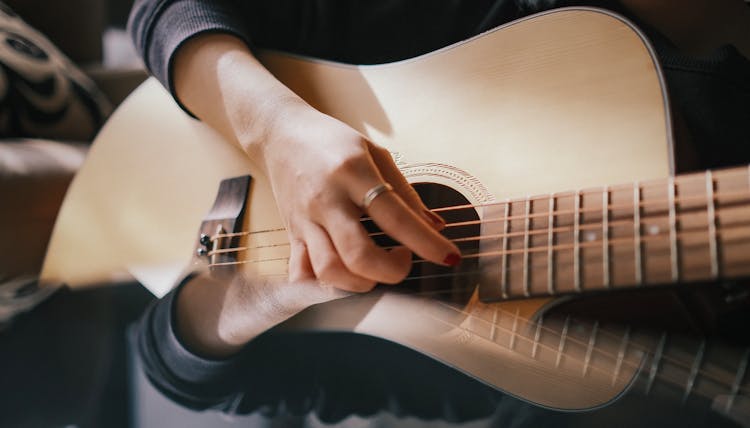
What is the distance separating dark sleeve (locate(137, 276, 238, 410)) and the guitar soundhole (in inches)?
6.0

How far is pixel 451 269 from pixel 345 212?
0.09m

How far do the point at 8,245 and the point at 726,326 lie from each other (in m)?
0.83

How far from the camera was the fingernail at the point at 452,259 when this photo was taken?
43 centimetres

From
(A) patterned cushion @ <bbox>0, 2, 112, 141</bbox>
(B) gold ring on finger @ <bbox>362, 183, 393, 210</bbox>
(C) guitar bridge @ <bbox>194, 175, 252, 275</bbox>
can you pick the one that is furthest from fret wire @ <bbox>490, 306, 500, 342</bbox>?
(A) patterned cushion @ <bbox>0, 2, 112, 141</bbox>

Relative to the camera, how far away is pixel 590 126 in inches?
17.9

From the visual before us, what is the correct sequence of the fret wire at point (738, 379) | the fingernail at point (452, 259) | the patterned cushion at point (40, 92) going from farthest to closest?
the patterned cushion at point (40, 92)
the fingernail at point (452, 259)
the fret wire at point (738, 379)

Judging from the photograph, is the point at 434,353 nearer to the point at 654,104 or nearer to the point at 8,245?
the point at 654,104

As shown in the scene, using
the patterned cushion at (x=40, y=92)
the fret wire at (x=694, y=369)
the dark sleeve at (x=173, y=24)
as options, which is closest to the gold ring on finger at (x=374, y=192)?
the fret wire at (x=694, y=369)

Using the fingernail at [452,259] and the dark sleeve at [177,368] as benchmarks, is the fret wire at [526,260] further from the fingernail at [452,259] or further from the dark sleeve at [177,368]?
the dark sleeve at [177,368]

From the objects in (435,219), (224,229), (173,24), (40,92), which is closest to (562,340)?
(435,219)

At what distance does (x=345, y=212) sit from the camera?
18.2 inches

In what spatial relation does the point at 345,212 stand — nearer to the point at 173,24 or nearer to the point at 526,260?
the point at 526,260

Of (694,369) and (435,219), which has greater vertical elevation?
(435,219)

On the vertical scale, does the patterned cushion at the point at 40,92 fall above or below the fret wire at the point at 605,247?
above
